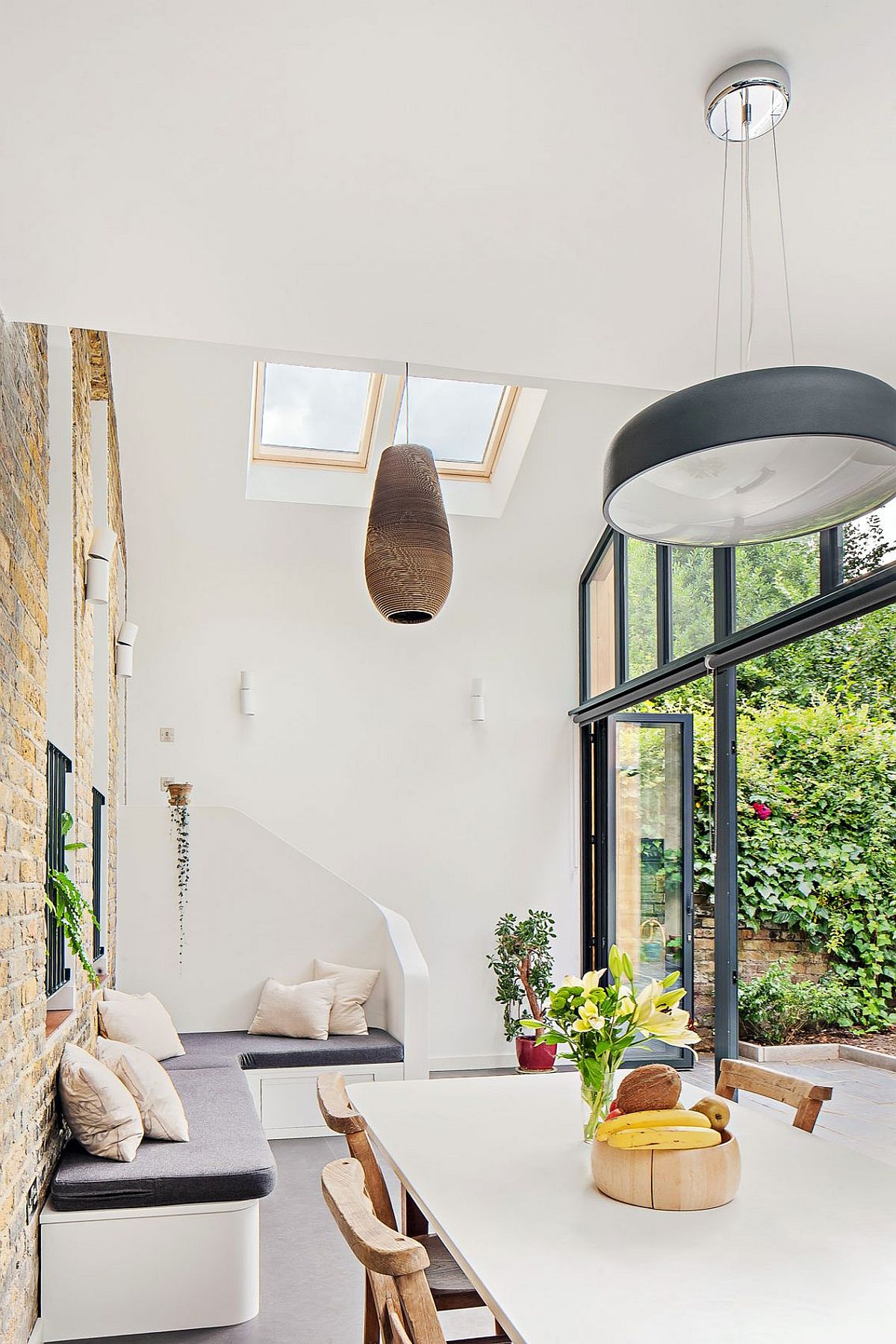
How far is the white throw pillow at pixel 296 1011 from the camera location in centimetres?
605

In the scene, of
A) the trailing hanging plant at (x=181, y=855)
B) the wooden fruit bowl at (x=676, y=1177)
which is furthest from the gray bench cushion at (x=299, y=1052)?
the wooden fruit bowl at (x=676, y=1177)

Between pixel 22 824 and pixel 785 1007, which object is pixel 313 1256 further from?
pixel 785 1007

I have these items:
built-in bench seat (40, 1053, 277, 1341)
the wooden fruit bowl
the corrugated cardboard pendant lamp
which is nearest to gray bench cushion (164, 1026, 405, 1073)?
built-in bench seat (40, 1053, 277, 1341)

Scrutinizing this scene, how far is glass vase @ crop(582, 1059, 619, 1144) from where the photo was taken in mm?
2352

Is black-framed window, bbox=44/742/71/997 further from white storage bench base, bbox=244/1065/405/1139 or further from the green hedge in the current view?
the green hedge

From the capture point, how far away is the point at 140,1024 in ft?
17.5

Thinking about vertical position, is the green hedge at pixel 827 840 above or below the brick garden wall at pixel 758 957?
above

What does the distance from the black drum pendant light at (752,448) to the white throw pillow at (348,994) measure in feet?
15.1

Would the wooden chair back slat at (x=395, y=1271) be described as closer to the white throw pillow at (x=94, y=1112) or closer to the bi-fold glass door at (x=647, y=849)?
the white throw pillow at (x=94, y=1112)

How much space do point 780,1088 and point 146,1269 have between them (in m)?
2.07

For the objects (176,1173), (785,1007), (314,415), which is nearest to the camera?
→ (176,1173)

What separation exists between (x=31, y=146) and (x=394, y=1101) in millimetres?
2392

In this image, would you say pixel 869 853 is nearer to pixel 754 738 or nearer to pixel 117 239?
pixel 754 738

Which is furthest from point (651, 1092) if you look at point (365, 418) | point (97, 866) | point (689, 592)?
point (365, 418)
